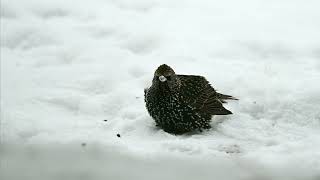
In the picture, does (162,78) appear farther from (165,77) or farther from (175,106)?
(175,106)

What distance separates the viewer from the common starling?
5301mm

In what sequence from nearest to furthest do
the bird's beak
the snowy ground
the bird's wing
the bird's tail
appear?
the snowy ground < the bird's beak < the bird's wing < the bird's tail

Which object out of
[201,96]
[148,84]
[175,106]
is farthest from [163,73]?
[148,84]

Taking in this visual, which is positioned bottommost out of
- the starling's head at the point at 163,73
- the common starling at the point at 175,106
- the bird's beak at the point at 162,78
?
the common starling at the point at 175,106

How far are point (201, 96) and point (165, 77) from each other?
1.45 ft

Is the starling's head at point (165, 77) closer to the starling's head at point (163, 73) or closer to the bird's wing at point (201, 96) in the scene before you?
the starling's head at point (163, 73)

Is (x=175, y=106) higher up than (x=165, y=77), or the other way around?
(x=165, y=77)

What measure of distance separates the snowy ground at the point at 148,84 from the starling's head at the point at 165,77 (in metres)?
0.45

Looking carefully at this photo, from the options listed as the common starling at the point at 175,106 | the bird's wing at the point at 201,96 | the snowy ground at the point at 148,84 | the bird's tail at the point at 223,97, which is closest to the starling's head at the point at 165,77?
the common starling at the point at 175,106

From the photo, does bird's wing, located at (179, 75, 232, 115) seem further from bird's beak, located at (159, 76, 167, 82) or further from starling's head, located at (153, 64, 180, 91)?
bird's beak, located at (159, 76, 167, 82)

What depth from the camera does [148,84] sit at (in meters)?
6.30

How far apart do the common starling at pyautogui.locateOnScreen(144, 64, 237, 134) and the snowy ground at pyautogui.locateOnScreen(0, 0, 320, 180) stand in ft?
0.43

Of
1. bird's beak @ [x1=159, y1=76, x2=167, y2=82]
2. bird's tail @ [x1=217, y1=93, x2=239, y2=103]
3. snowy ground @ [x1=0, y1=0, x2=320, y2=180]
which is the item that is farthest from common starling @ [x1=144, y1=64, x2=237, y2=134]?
bird's tail @ [x1=217, y1=93, x2=239, y2=103]

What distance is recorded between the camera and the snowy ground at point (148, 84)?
4543 millimetres
